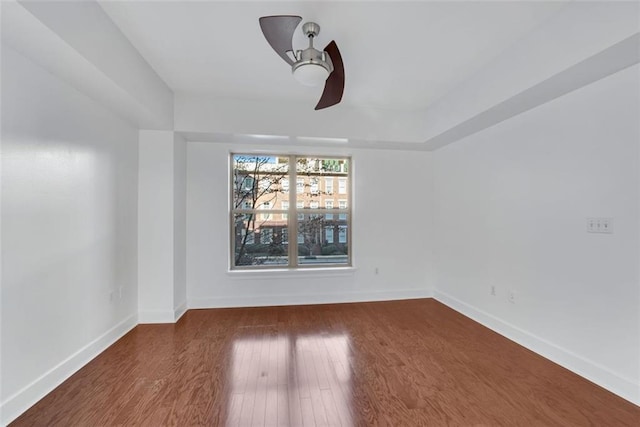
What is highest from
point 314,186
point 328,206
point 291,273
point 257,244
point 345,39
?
point 345,39

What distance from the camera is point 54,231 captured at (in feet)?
6.71

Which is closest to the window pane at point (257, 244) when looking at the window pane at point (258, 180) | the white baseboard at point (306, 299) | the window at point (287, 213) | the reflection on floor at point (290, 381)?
the window at point (287, 213)

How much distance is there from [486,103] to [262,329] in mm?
3218

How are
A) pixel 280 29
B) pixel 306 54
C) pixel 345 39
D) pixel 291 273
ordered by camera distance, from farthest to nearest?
1. pixel 291 273
2. pixel 345 39
3. pixel 306 54
4. pixel 280 29

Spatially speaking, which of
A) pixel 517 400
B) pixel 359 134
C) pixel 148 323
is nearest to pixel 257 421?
pixel 517 400

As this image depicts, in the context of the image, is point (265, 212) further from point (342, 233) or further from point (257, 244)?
point (342, 233)

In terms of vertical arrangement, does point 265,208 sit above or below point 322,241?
above

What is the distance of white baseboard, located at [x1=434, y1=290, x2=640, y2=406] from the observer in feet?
6.38

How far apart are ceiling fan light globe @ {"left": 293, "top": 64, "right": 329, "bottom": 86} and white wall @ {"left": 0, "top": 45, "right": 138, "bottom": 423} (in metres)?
1.71

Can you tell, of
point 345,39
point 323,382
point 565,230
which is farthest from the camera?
point 565,230

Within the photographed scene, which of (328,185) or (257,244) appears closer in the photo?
(257,244)

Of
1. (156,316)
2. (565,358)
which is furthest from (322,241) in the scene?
(565,358)

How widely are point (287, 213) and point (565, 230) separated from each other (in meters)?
3.09

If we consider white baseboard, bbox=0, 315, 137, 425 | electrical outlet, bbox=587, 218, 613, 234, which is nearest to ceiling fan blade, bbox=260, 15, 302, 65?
electrical outlet, bbox=587, 218, 613, 234
